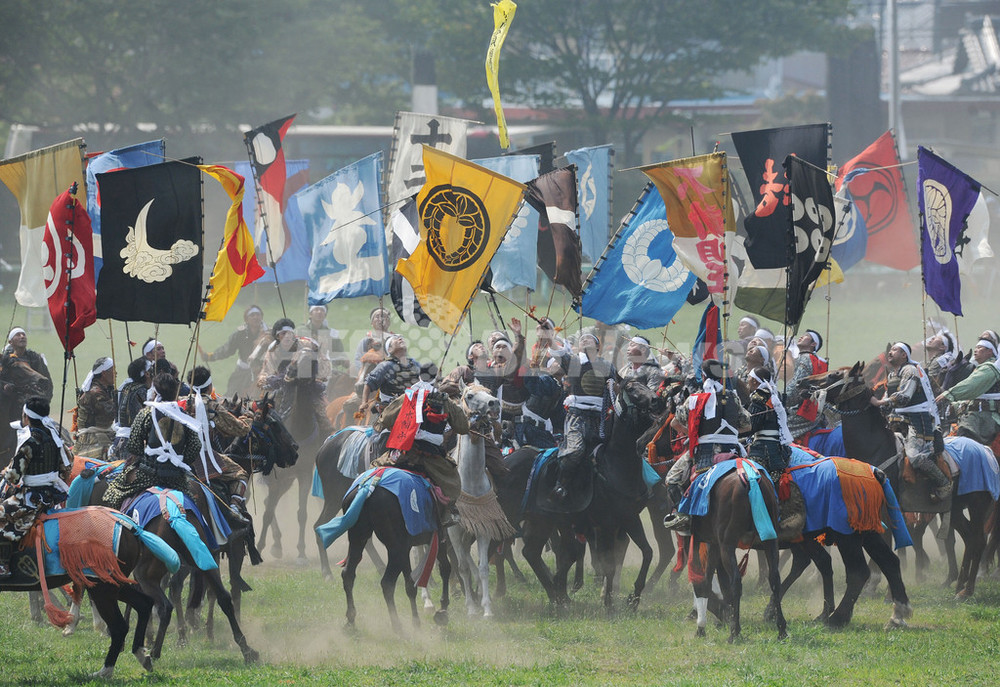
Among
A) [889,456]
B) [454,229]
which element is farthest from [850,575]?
[454,229]

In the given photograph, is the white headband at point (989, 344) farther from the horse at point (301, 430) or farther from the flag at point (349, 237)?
the horse at point (301, 430)

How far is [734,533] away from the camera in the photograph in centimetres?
1288

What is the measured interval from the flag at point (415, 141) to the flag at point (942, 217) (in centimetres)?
730

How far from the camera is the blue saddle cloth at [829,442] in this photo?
15.2 metres

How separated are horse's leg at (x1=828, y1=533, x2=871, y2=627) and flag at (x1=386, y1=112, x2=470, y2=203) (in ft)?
30.3

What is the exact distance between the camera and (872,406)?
15.0m

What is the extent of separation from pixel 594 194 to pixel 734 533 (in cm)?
869

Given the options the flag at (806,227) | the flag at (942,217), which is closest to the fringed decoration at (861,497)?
the flag at (806,227)

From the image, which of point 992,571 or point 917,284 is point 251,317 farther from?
point 917,284

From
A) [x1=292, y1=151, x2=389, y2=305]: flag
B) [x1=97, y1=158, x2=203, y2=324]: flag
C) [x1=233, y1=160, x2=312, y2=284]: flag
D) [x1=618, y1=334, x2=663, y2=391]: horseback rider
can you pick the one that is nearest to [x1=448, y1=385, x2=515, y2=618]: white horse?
[x1=618, y1=334, x2=663, y2=391]: horseback rider

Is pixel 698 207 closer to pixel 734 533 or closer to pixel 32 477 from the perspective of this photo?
pixel 734 533

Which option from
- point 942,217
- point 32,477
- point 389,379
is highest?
point 942,217

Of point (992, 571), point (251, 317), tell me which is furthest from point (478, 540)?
point (251, 317)

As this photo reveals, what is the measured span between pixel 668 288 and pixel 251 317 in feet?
29.1
